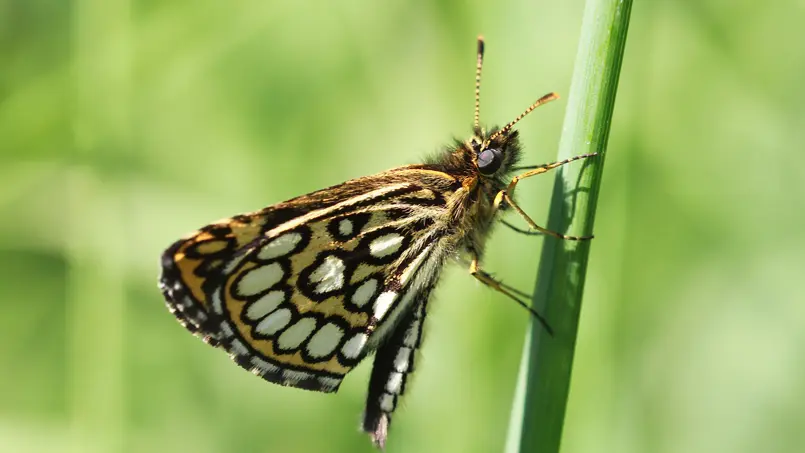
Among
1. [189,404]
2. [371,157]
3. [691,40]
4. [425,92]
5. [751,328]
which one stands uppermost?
[691,40]

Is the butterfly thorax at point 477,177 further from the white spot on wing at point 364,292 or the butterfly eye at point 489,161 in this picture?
the white spot on wing at point 364,292

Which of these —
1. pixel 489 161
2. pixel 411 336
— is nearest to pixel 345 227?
pixel 411 336

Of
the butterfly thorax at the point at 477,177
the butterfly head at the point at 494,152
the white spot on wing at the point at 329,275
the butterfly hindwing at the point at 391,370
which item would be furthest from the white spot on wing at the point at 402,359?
the butterfly head at the point at 494,152

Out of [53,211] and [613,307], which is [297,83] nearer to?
[53,211]

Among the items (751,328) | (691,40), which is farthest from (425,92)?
(751,328)

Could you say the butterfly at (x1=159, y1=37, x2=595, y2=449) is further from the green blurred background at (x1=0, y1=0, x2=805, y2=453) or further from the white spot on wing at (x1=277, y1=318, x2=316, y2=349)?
the green blurred background at (x1=0, y1=0, x2=805, y2=453)

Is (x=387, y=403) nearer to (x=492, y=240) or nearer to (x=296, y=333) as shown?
(x=296, y=333)
